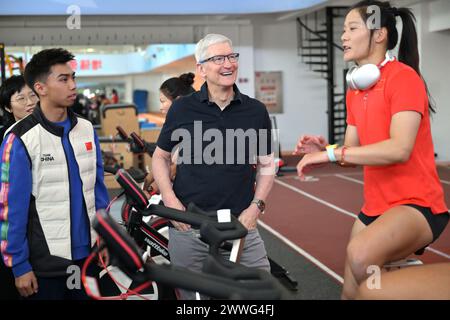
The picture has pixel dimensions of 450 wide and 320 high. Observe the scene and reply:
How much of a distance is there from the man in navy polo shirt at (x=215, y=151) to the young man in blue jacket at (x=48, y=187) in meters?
0.37

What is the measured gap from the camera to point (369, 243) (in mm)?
2152

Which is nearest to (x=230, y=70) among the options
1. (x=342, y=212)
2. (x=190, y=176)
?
(x=190, y=176)

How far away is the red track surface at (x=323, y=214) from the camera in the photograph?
541 cm

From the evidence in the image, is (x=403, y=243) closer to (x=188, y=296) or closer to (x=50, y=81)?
(x=188, y=296)

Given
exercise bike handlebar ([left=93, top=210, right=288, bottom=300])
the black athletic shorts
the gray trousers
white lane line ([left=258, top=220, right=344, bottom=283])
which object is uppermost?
exercise bike handlebar ([left=93, top=210, right=288, bottom=300])

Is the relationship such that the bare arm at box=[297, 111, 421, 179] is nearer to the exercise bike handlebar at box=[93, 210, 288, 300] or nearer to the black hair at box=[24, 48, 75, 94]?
the exercise bike handlebar at box=[93, 210, 288, 300]

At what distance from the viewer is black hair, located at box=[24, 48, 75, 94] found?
255 centimetres

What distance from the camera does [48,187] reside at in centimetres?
240

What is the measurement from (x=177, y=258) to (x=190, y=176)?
1.20 feet

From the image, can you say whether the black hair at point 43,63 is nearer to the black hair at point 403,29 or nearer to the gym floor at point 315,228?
the black hair at point 403,29

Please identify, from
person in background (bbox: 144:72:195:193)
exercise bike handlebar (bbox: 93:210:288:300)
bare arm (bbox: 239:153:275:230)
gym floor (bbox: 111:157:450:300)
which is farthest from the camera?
gym floor (bbox: 111:157:450:300)

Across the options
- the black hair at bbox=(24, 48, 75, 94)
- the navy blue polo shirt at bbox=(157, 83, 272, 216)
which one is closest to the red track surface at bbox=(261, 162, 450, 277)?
the navy blue polo shirt at bbox=(157, 83, 272, 216)

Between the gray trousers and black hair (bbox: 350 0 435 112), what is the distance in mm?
943

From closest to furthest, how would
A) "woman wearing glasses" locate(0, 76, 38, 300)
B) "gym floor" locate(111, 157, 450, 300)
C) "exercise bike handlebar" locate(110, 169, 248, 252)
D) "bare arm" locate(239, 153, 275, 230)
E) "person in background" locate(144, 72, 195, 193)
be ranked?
"exercise bike handlebar" locate(110, 169, 248, 252), "bare arm" locate(239, 153, 275, 230), "woman wearing glasses" locate(0, 76, 38, 300), "person in background" locate(144, 72, 195, 193), "gym floor" locate(111, 157, 450, 300)
